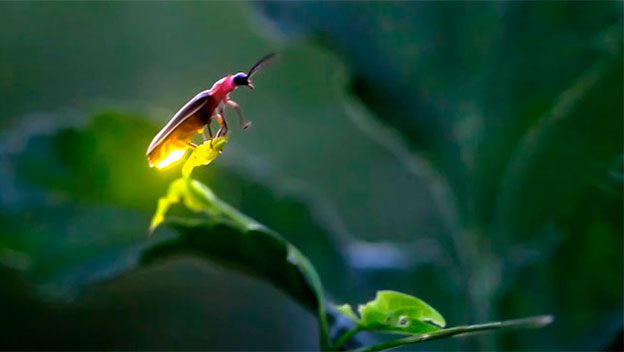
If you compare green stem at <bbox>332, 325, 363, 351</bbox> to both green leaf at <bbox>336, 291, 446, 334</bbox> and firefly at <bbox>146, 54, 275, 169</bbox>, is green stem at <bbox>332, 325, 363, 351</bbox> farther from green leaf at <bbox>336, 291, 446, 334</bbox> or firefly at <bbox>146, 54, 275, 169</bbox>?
firefly at <bbox>146, 54, 275, 169</bbox>

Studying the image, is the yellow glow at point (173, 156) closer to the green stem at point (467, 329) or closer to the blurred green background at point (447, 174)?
the green stem at point (467, 329)

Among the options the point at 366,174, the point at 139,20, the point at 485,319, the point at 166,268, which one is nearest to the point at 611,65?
the point at 485,319

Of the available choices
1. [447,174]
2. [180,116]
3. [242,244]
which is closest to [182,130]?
[180,116]

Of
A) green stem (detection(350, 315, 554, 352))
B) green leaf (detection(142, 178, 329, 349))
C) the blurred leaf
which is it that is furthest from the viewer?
the blurred leaf

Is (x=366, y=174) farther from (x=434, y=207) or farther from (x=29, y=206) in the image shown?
(x=29, y=206)

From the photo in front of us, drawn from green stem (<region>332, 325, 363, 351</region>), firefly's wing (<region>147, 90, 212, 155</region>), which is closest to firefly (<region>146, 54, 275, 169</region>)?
firefly's wing (<region>147, 90, 212, 155</region>)

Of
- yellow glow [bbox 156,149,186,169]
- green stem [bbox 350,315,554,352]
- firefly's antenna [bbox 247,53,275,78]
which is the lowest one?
green stem [bbox 350,315,554,352]

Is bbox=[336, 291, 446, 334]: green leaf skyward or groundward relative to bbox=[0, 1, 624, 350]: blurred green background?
groundward

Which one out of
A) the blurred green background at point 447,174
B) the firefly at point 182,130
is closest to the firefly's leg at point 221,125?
the firefly at point 182,130
